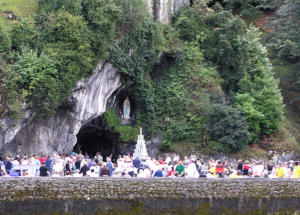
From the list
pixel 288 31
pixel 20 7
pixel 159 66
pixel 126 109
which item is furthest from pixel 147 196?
pixel 288 31

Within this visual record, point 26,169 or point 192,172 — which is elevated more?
point 192,172

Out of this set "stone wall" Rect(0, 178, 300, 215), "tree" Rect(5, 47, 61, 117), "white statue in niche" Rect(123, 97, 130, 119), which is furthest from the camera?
"white statue in niche" Rect(123, 97, 130, 119)

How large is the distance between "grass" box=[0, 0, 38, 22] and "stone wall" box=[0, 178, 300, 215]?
14.6 metres

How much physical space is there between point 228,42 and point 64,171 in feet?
57.2

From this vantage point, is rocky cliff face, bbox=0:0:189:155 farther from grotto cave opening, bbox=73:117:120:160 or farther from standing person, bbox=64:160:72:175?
standing person, bbox=64:160:72:175

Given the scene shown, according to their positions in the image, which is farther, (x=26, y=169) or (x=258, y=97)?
(x=258, y=97)

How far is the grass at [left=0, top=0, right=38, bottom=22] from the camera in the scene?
32.1 meters

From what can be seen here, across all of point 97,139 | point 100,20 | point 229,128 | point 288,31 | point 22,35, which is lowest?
point 97,139

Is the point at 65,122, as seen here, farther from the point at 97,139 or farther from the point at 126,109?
the point at 97,139

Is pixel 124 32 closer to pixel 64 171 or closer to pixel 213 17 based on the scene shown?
pixel 213 17

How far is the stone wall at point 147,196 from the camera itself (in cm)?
1952

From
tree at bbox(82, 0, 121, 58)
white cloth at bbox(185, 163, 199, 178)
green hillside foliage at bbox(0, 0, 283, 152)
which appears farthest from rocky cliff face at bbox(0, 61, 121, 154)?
white cloth at bbox(185, 163, 199, 178)

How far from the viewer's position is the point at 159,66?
3844 cm

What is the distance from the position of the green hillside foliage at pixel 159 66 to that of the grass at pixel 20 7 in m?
0.66
